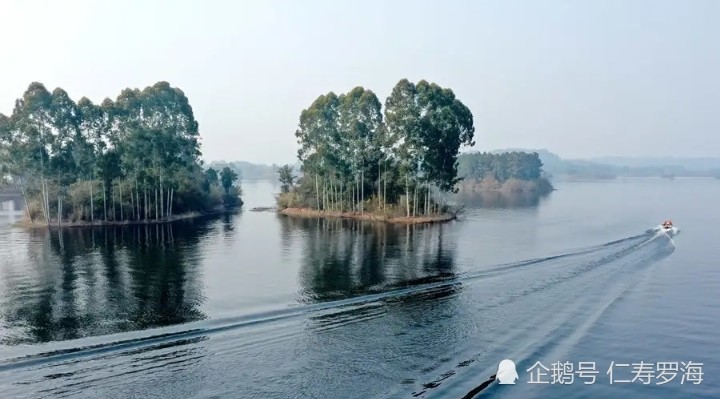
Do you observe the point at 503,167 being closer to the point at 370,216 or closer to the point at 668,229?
the point at 370,216

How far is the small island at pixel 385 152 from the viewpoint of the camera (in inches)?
2329

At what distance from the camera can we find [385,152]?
63906mm

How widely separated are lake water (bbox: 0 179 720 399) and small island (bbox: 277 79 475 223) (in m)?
20.2

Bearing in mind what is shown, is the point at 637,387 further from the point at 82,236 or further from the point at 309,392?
the point at 82,236

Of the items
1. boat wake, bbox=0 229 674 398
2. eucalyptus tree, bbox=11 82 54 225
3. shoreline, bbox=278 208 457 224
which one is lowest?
boat wake, bbox=0 229 674 398

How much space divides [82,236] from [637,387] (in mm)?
48143

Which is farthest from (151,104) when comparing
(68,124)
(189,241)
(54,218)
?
(189,241)

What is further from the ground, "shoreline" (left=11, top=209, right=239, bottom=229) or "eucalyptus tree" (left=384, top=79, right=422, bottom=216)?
"eucalyptus tree" (left=384, top=79, right=422, bottom=216)

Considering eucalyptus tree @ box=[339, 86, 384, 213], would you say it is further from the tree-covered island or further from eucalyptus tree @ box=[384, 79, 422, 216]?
the tree-covered island

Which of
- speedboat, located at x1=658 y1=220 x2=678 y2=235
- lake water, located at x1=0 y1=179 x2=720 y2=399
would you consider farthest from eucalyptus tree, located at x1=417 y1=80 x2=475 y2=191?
speedboat, located at x1=658 y1=220 x2=678 y2=235

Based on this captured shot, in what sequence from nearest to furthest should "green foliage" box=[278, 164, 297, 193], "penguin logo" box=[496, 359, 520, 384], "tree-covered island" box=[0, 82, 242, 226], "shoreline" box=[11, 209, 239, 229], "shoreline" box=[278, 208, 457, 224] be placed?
"penguin logo" box=[496, 359, 520, 384] → "tree-covered island" box=[0, 82, 242, 226] → "shoreline" box=[11, 209, 239, 229] → "shoreline" box=[278, 208, 457, 224] → "green foliage" box=[278, 164, 297, 193]

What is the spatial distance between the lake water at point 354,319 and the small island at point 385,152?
66.2 ft

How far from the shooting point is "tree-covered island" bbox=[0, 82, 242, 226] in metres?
52.8

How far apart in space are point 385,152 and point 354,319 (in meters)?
43.9
